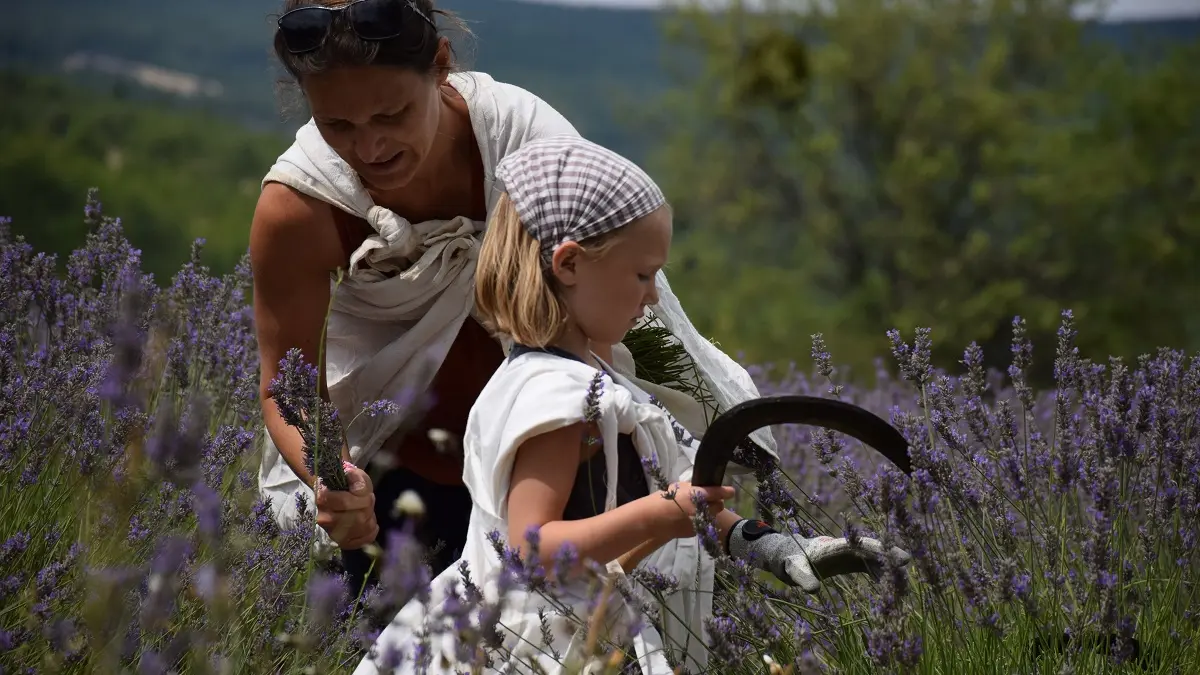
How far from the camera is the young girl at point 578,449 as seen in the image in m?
1.68

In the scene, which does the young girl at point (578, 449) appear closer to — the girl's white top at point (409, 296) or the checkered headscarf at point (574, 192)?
the checkered headscarf at point (574, 192)

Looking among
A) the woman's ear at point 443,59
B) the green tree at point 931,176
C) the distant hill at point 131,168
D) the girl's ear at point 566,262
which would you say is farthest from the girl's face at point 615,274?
the green tree at point 931,176

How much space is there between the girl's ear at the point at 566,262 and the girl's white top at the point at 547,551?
12 cm

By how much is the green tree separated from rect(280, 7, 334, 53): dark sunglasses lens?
9.61 meters

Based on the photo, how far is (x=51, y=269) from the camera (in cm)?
290

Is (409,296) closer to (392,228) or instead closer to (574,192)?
(392,228)

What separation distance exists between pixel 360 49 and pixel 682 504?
3.38 ft

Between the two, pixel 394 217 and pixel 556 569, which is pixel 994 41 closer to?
pixel 394 217

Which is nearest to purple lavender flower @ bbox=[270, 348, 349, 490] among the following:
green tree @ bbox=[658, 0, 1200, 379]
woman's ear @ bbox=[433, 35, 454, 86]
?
woman's ear @ bbox=[433, 35, 454, 86]

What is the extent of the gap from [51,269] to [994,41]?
1174cm

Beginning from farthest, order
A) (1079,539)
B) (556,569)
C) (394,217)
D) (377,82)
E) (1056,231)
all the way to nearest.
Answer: (1056,231) → (394,217) → (377,82) → (1079,539) → (556,569)

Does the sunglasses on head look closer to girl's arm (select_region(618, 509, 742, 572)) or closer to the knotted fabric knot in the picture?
the knotted fabric knot

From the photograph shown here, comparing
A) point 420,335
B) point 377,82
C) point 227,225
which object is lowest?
point 227,225

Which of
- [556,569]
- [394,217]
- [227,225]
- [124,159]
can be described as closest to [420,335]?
[394,217]
